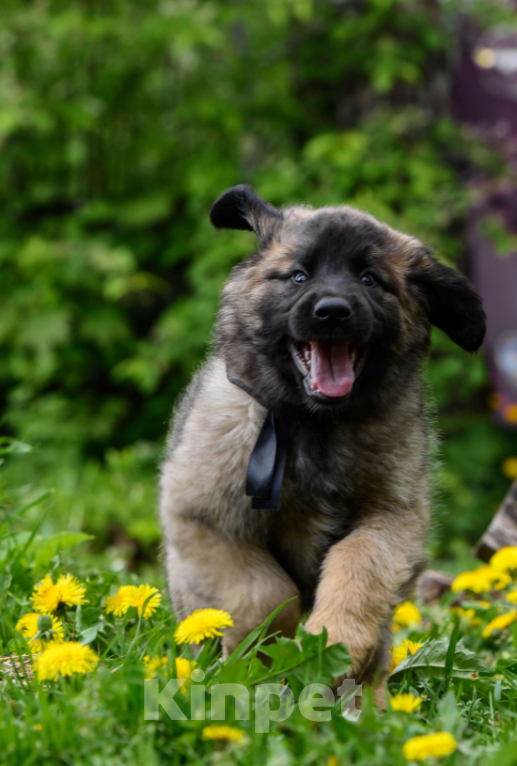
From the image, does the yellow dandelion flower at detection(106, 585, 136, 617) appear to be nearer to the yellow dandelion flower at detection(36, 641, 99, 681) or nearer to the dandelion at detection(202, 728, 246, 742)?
the yellow dandelion flower at detection(36, 641, 99, 681)

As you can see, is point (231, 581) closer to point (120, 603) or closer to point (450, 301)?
point (120, 603)

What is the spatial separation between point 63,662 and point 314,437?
1.05 m

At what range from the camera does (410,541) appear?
8.70 feet

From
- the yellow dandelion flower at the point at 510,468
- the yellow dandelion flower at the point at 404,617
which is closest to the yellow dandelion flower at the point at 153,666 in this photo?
the yellow dandelion flower at the point at 404,617

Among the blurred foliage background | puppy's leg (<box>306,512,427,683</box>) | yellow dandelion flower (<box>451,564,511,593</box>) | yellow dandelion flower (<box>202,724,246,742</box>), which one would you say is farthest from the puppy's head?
the blurred foliage background

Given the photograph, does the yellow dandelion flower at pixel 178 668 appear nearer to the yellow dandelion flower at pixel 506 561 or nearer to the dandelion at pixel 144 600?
the dandelion at pixel 144 600

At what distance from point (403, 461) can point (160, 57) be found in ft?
17.1

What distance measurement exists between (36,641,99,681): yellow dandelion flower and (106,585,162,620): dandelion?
0.39m

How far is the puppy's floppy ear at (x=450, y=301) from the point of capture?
2.86m

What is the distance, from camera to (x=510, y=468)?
7.11 m

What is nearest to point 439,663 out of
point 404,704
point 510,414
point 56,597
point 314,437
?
point 404,704

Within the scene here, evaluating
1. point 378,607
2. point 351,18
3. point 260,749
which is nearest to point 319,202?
point 351,18

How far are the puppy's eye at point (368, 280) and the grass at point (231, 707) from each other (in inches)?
43.7

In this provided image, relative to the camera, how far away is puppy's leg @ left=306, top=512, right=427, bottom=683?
2.29 metres
